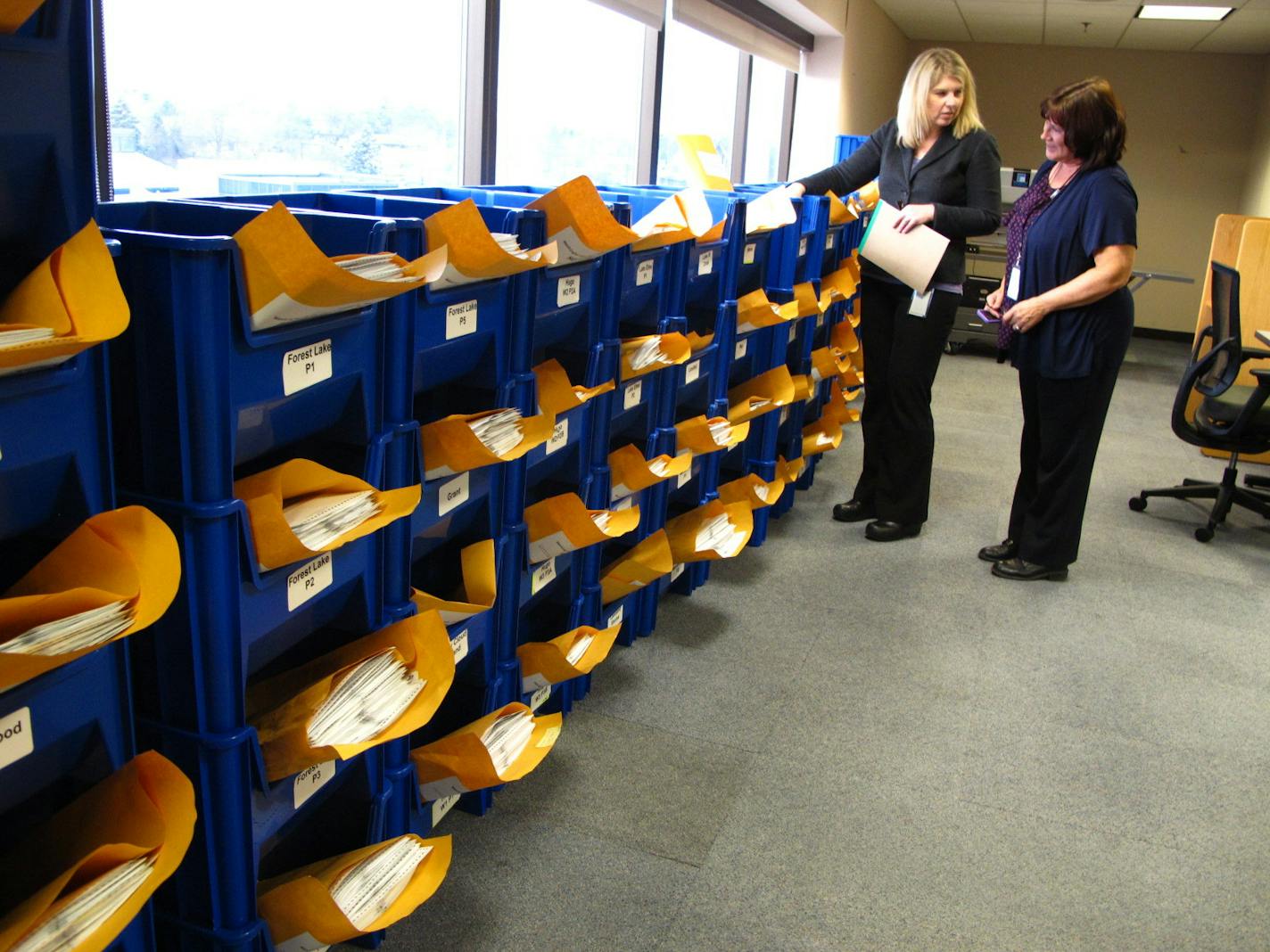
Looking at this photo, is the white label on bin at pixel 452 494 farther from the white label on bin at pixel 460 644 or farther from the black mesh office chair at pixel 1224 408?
the black mesh office chair at pixel 1224 408

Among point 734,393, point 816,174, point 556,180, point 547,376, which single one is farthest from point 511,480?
point 556,180

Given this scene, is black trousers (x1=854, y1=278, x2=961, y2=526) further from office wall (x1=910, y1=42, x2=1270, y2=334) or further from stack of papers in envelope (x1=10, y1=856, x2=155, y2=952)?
office wall (x1=910, y1=42, x2=1270, y2=334)

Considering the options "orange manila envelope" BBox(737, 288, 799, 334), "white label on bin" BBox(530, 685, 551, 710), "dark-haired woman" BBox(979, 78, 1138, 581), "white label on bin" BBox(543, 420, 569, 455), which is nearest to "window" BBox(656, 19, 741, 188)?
"orange manila envelope" BBox(737, 288, 799, 334)

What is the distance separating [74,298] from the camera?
33.4 inches

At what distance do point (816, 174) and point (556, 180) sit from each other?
0.97m

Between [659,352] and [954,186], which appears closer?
[659,352]

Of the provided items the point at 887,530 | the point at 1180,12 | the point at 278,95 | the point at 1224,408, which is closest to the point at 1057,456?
the point at 887,530

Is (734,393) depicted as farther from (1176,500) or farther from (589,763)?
(1176,500)

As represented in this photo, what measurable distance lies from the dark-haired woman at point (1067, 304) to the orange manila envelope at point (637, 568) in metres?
1.20

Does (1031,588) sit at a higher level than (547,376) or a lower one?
lower

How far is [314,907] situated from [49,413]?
0.69m

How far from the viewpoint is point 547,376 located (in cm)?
176

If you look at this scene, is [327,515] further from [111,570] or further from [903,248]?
[903,248]

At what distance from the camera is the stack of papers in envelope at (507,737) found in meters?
1.62
